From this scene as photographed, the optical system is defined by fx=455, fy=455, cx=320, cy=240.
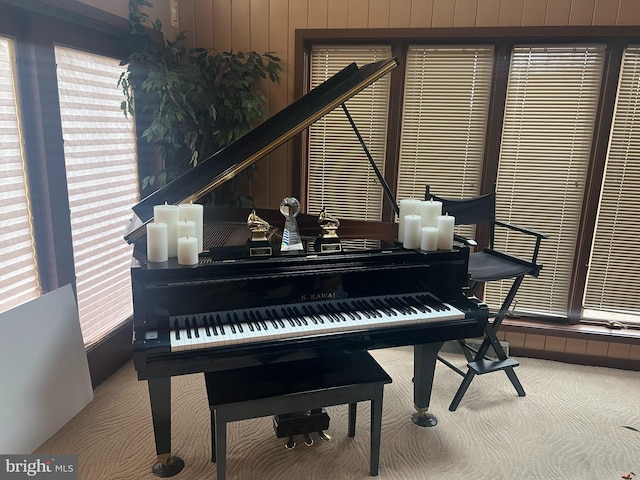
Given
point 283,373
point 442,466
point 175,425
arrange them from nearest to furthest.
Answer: point 283,373 < point 442,466 < point 175,425

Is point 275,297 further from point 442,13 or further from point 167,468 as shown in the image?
point 442,13

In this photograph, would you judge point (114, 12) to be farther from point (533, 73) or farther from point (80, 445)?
point (533, 73)

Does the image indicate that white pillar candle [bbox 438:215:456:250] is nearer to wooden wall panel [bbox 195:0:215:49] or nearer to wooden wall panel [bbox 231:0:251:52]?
wooden wall panel [bbox 231:0:251:52]

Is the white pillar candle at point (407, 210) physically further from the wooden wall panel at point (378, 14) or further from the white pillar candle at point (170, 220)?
the wooden wall panel at point (378, 14)

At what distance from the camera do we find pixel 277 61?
3137mm

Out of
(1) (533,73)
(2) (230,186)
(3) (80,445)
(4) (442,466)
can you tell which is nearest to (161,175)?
(2) (230,186)

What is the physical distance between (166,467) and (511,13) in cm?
323

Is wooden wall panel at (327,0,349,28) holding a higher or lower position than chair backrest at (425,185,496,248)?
higher

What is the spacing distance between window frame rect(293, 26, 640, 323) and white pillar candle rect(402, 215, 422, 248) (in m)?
1.24

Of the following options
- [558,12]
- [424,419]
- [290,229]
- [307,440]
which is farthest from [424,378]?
[558,12]

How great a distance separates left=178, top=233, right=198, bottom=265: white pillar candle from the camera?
69.5 inches

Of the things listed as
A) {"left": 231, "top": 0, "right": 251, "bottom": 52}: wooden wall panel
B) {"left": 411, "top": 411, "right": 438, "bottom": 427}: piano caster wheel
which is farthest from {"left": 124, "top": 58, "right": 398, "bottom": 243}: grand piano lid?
{"left": 411, "top": 411, "right": 438, "bottom": 427}: piano caster wheel

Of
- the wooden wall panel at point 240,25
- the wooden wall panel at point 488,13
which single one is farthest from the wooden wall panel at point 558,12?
the wooden wall panel at point 240,25

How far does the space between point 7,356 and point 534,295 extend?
3219 mm
